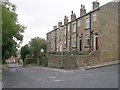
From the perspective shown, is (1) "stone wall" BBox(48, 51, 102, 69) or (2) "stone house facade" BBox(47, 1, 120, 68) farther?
(2) "stone house facade" BBox(47, 1, 120, 68)

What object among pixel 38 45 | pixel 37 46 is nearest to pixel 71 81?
pixel 37 46

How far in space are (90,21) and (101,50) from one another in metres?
6.05

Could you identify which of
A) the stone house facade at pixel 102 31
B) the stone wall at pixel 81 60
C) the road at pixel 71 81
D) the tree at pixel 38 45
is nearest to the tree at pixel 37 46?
the tree at pixel 38 45

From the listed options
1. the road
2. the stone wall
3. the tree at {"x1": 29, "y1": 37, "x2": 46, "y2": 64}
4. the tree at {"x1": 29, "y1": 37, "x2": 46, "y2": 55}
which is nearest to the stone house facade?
the stone wall

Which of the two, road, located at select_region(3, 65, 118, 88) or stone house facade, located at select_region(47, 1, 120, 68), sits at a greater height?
stone house facade, located at select_region(47, 1, 120, 68)

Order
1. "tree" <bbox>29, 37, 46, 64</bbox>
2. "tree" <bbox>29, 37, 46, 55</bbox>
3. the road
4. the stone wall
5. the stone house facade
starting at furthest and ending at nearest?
"tree" <bbox>29, 37, 46, 55</bbox> → "tree" <bbox>29, 37, 46, 64</bbox> → the stone house facade → the stone wall → the road

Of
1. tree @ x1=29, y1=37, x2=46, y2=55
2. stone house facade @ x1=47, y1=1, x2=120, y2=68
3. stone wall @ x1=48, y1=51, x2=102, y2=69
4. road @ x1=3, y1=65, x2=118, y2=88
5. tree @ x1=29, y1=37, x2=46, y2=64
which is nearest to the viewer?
road @ x1=3, y1=65, x2=118, y2=88

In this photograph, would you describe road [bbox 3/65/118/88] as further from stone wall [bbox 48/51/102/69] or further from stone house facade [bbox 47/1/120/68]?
stone house facade [bbox 47/1/120/68]

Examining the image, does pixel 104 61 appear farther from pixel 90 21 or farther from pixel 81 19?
pixel 81 19

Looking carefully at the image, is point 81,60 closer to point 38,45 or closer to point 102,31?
point 102,31

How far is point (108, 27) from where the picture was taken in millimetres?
43312

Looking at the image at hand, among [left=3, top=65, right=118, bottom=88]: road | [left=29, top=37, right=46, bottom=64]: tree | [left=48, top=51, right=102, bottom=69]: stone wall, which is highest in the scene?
[left=29, top=37, right=46, bottom=64]: tree

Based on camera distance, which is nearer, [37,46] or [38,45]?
[37,46]

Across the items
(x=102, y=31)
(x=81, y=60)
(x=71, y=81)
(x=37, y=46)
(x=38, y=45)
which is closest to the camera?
(x=71, y=81)
